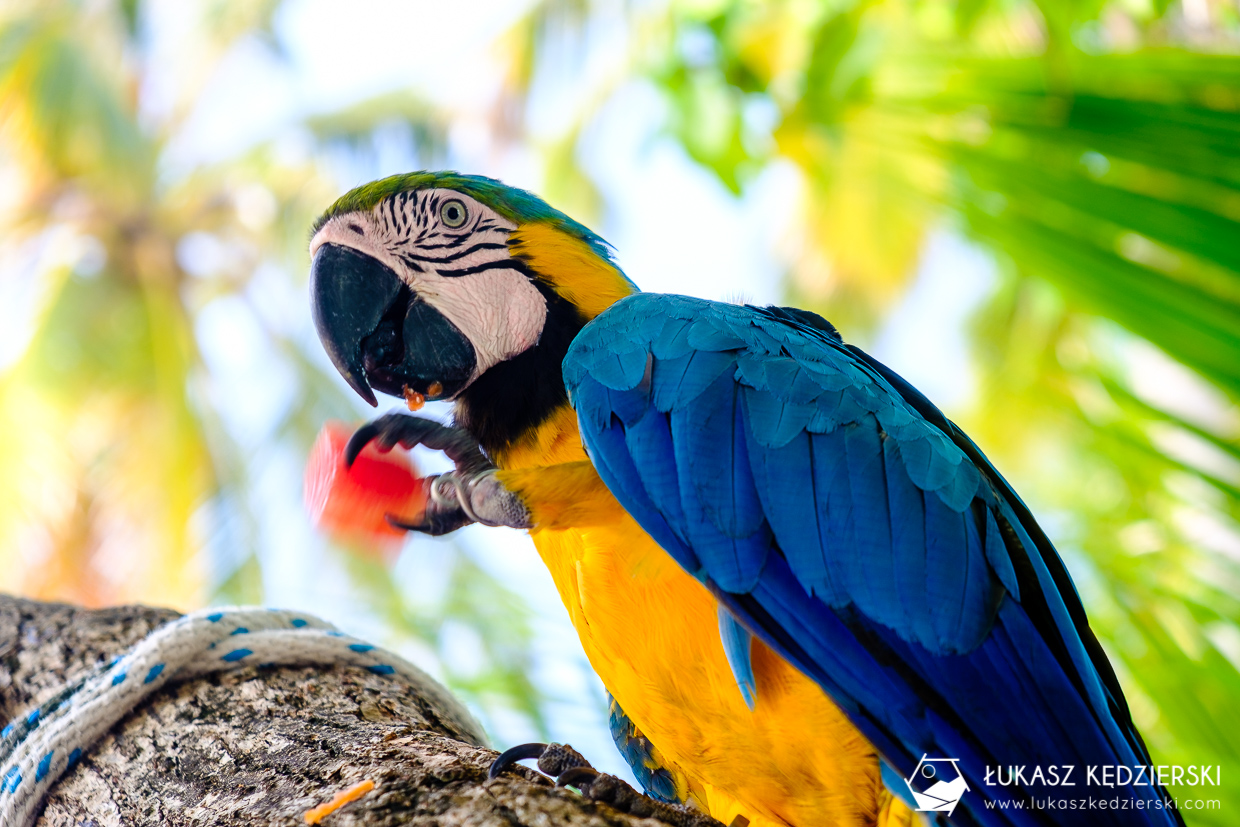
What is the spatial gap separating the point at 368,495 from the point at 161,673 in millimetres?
361

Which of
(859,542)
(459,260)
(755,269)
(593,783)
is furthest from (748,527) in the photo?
(755,269)

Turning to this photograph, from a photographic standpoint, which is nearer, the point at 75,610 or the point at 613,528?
the point at 613,528

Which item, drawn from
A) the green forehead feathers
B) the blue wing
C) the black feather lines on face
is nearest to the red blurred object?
the black feather lines on face

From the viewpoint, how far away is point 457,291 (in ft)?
4.56

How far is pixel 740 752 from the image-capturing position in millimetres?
1148

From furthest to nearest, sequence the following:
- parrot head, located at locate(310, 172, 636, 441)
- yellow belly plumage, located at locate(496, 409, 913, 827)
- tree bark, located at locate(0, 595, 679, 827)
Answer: parrot head, located at locate(310, 172, 636, 441), yellow belly plumage, located at locate(496, 409, 913, 827), tree bark, located at locate(0, 595, 679, 827)

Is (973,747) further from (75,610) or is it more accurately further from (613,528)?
(75,610)

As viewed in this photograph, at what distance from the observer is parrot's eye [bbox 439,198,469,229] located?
56.1 inches

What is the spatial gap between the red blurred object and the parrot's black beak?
0.14 meters

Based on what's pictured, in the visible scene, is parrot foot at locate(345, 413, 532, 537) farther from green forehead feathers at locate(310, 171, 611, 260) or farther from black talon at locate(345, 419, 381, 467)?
green forehead feathers at locate(310, 171, 611, 260)

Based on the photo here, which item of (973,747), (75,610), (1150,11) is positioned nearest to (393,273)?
(75,610)

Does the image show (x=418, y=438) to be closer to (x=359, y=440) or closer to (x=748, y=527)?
(x=359, y=440)

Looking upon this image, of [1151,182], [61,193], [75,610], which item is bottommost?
[75,610]

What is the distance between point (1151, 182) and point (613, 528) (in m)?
0.99
